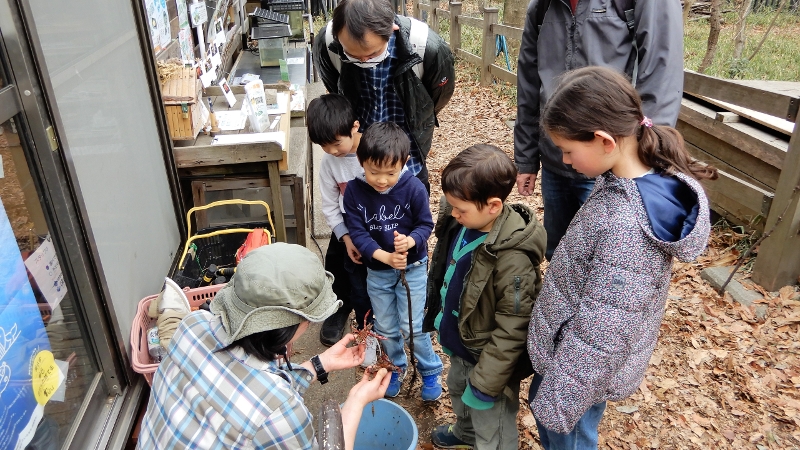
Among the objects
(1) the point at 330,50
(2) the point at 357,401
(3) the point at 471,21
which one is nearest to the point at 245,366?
(2) the point at 357,401

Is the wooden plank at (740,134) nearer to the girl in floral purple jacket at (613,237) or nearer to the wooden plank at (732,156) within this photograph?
the wooden plank at (732,156)

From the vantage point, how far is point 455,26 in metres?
11.6

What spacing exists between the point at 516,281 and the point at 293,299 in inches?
32.6

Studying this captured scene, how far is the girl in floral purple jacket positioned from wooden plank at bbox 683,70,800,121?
95.6 inches

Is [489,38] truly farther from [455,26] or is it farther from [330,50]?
[330,50]

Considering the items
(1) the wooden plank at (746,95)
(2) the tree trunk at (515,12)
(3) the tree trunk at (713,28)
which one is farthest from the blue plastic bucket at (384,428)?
(2) the tree trunk at (515,12)

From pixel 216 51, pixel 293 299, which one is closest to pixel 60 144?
pixel 293 299

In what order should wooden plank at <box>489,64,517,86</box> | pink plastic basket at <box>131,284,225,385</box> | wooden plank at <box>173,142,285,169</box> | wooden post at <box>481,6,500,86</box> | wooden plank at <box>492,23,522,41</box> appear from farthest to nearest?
wooden post at <box>481,6,500,86</box> → wooden plank at <box>489,64,517,86</box> → wooden plank at <box>492,23,522,41</box> → wooden plank at <box>173,142,285,169</box> → pink plastic basket at <box>131,284,225,385</box>

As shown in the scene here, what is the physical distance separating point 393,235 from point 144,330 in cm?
129

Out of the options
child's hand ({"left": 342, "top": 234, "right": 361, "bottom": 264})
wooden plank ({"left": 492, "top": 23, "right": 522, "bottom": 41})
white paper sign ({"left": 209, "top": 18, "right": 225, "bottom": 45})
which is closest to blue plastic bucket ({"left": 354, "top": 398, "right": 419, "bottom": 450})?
child's hand ({"left": 342, "top": 234, "right": 361, "bottom": 264})

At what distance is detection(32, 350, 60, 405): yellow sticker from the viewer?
6.20 feet

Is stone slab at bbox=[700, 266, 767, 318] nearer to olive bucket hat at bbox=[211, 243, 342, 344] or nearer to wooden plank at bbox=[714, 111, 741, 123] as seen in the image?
wooden plank at bbox=[714, 111, 741, 123]

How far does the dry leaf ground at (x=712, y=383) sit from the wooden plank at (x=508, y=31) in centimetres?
519

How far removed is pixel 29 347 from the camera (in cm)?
186
